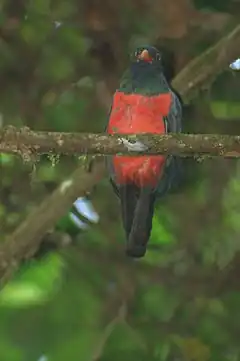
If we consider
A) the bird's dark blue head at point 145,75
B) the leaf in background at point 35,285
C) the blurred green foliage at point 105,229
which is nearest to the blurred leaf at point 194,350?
the blurred green foliage at point 105,229

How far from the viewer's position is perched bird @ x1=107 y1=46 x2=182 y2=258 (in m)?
1.68

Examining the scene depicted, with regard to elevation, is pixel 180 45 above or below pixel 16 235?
above

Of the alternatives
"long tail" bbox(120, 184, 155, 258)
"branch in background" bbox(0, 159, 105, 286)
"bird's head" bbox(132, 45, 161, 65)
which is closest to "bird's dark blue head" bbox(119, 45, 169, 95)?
"bird's head" bbox(132, 45, 161, 65)

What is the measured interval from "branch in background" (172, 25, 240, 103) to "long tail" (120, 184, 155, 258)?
482 millimetres

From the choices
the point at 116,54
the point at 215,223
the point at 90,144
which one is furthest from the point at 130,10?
the point at 90,144

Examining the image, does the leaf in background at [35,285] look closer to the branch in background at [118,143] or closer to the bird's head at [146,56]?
the bird's head at [146,56]

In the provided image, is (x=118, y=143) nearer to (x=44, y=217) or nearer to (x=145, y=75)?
(x=145, y=75)

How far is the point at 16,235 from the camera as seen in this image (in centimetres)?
207

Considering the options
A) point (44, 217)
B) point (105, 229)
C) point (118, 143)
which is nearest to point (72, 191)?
point (44, 217)

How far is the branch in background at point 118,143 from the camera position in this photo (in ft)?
4.18

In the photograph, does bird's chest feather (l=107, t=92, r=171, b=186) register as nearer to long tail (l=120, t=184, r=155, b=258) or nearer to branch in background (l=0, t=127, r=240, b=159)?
long tail (l=120, t=184, r=155, b=258)

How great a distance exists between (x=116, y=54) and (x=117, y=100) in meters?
0.59

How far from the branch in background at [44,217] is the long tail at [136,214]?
346 mm

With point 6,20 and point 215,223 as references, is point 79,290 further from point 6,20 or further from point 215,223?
point 6,20
